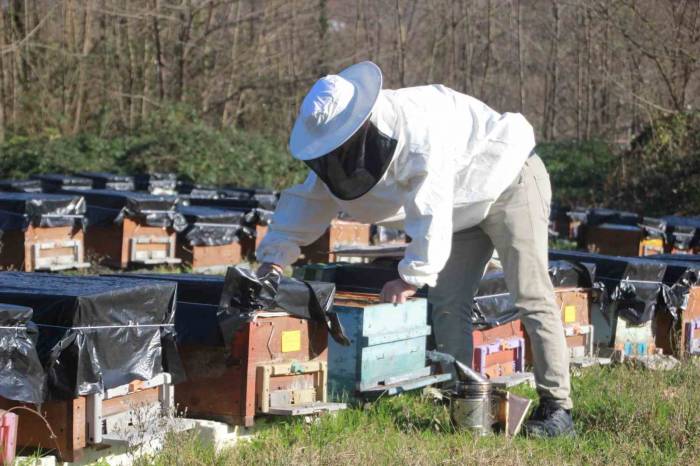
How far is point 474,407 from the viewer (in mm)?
4176

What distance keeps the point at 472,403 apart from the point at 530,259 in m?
0.65

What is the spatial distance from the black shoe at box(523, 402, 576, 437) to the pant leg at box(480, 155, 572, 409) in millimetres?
41

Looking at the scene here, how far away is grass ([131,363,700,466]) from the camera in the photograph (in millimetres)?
3590

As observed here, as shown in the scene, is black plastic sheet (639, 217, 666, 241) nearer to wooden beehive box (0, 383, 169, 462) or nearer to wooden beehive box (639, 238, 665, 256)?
wooden beehive box (639, 238, 665, 256)

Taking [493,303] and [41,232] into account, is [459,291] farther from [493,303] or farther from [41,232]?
[41,232]

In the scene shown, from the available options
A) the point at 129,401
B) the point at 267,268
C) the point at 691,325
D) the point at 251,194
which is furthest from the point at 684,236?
the point at 129,401

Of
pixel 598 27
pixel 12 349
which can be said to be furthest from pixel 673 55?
pixel 12 349

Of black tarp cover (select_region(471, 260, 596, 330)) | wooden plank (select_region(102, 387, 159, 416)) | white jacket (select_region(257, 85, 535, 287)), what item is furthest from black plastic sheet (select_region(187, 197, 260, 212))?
wooden plank (select_region(102, 387, 159, 416))

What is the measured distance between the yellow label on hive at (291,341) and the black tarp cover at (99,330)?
18.6 inches

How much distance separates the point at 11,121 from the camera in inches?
848

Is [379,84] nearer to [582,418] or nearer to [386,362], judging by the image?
[386,362]

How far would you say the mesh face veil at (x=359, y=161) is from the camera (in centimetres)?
370

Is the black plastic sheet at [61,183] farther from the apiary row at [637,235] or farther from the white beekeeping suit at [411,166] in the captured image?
the white beekeeping suit at [411,166]

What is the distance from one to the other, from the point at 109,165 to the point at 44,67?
5888 mm
